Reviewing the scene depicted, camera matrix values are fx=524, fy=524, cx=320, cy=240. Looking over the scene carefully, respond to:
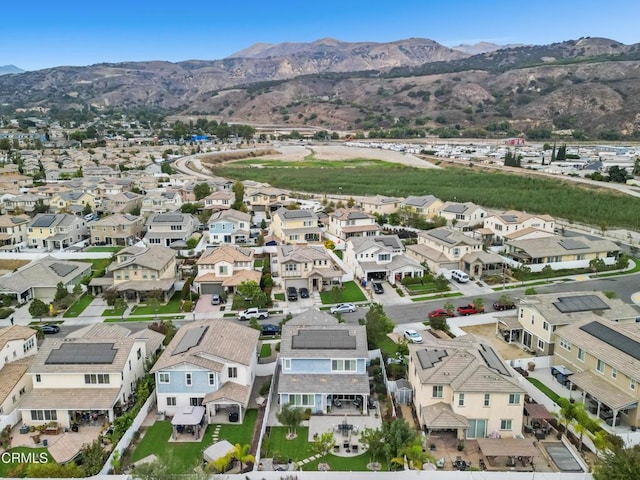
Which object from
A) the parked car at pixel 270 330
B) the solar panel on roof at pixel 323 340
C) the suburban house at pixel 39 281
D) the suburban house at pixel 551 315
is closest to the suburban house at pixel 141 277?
the suburban house at pixel 39 281

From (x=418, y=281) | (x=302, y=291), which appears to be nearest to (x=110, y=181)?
(x=302, y=291)

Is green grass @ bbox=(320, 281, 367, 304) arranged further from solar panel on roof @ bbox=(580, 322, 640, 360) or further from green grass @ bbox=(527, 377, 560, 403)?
solar panel on roof @ bbox=(580, 322, 640, 360)

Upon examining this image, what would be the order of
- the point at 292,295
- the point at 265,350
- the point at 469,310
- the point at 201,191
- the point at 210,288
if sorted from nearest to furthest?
the point at 265,350 < the point at 469,310 < the point at 292,295 < the point at 210,288 < the point at 201,191

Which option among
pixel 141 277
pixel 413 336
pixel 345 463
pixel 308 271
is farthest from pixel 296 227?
pixel 345 463

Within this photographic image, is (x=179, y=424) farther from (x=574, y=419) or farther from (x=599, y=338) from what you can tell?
(x=599, y=338)

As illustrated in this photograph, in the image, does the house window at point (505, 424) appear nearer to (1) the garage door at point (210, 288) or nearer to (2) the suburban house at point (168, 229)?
(1) the garage door at point (210, 288)

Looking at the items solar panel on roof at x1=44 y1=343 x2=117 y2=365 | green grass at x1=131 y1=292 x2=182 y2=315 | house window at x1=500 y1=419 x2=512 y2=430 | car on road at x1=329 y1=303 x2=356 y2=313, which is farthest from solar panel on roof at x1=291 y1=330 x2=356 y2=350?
green grass at x1=131 y1=292 x2=182 y2=315

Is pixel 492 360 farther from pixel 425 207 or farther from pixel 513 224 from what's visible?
pixel 425 207
